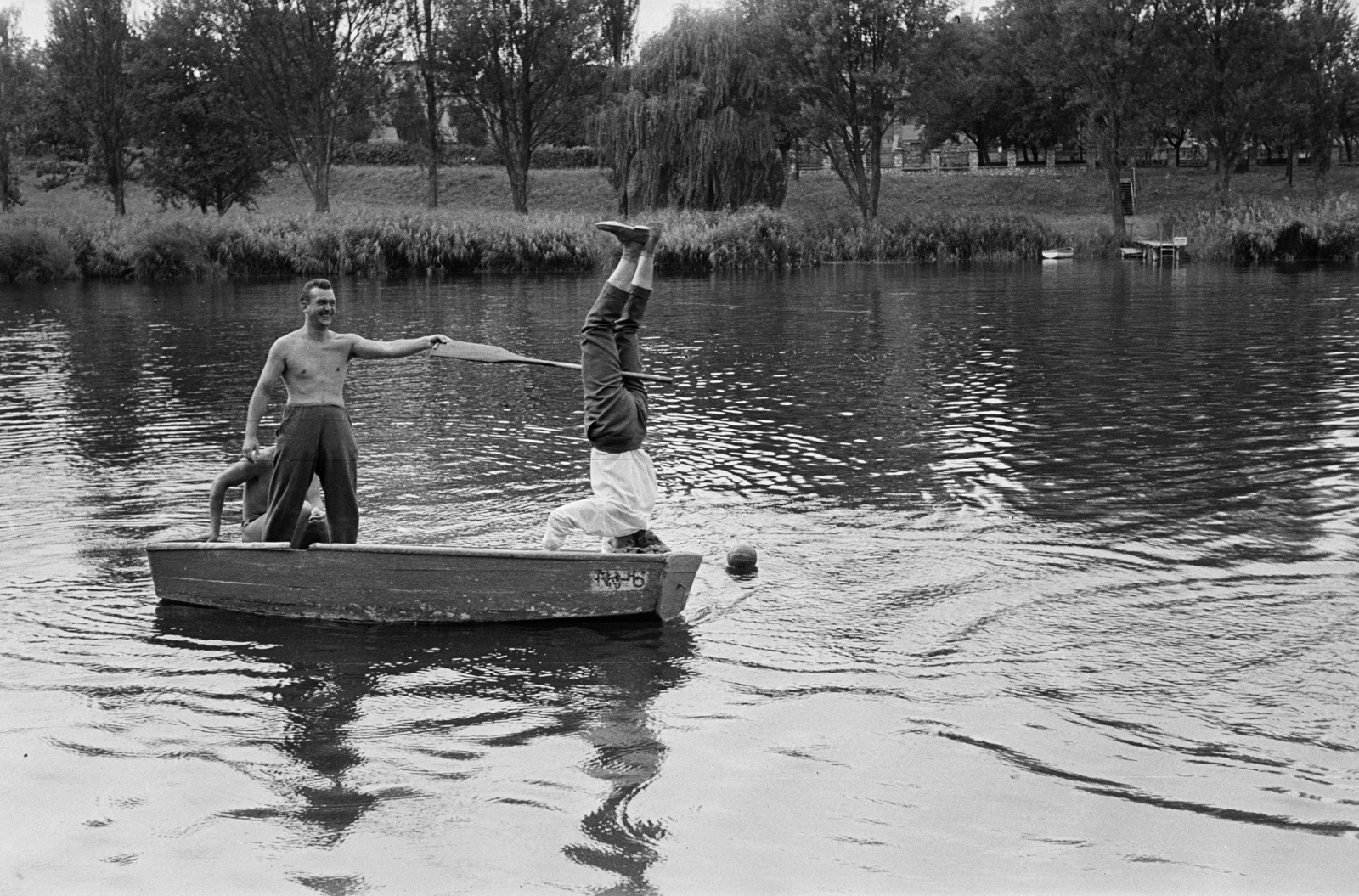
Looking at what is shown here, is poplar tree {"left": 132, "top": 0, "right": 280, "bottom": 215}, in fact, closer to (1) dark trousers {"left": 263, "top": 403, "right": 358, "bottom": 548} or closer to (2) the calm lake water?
(2) the calm lake water

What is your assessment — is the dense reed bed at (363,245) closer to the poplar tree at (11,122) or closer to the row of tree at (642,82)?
the row of tree at (642,82)

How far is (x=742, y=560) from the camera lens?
10.7 m

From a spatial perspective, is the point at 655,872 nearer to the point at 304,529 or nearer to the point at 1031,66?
the point at 304,529

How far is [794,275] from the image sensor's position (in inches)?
1810

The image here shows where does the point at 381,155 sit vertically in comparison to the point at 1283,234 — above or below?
above

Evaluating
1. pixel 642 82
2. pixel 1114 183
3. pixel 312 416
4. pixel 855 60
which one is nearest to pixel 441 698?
pixel 312 416

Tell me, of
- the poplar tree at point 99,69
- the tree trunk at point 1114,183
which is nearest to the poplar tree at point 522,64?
the poplar tree at point 99,69

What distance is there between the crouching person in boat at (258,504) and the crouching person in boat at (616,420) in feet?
5.36

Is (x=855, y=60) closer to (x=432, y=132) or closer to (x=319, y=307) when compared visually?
(x=432, y=132)

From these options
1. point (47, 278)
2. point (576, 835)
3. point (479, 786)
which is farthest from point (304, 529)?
point (47, 278)

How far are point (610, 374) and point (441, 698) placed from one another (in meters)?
2.73

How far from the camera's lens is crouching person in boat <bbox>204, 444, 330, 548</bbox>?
9.99 m

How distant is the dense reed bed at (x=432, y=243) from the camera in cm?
4656

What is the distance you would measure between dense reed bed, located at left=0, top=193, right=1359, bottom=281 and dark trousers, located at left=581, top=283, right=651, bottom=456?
1477 inches
